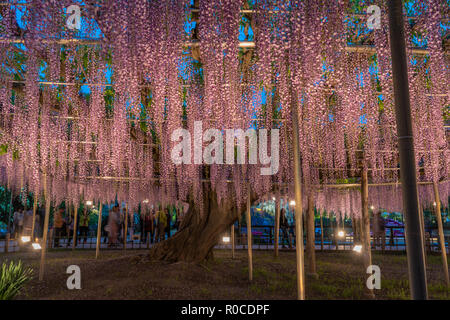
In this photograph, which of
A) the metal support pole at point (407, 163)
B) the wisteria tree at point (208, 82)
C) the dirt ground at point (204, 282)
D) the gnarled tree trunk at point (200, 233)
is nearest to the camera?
the metal support pole at point (407, 163)

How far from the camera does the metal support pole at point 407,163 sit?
2.48 m

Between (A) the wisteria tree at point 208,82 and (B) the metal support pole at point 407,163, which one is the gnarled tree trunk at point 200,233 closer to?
(A) the wisteria tree at point 208,82

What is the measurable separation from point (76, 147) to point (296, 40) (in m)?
5.76

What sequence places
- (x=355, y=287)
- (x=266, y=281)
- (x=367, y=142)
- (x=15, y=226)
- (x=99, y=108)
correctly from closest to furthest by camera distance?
(x=99, y=108) < (x=355, y=287) < (x=266, y=281) < (x=367, y=142) < (x=15, y=226)

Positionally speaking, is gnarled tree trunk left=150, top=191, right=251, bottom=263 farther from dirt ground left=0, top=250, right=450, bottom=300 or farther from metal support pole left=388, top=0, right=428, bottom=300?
metal support pole left=388, top=0, right=428, bottom=300

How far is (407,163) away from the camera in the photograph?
2.56m

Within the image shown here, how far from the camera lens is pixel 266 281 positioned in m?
6.98

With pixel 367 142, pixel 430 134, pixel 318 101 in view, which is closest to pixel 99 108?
pixel 318 101

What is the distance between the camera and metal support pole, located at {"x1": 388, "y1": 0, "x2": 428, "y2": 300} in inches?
97.6

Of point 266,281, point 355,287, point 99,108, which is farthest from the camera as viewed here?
point 266,281

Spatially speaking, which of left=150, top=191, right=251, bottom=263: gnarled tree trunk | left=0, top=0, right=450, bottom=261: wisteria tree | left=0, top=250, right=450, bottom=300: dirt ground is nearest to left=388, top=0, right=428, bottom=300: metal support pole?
left=0, top=0, right=450, bottom=261: wisteria tree

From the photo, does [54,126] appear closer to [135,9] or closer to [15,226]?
[135,9]

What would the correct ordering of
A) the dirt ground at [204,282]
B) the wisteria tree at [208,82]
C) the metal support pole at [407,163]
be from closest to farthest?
the metal support pole at [407,163] < the wisteria tree at [208,82] < the dirt ground at [204,282]

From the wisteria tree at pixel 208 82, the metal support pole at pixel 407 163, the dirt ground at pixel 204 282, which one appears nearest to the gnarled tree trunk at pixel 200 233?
the wisteria tree at pixel 208 82
